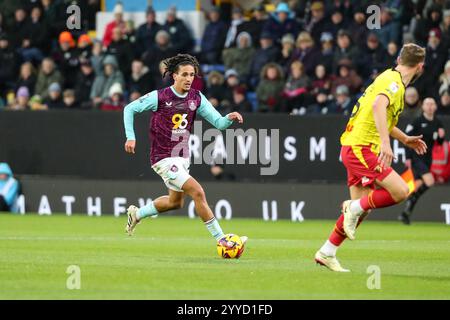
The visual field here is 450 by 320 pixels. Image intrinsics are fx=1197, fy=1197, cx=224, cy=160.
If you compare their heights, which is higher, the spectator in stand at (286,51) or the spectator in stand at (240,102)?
the spectator in stand at (286,51)

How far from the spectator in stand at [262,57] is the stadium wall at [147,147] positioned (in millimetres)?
2312

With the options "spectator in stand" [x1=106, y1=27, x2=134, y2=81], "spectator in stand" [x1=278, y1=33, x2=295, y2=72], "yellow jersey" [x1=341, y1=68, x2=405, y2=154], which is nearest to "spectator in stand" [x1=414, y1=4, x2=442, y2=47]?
"spectator in stand" [x1=278, y1=33, x2=295, y2=72]

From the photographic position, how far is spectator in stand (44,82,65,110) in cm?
2461

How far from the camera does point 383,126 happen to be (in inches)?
456

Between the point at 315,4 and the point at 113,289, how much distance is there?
1482 cm

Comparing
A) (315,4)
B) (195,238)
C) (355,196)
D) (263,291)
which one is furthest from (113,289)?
(315,4)

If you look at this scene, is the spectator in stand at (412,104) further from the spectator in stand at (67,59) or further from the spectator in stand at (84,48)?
the spectator in stand at (67,59)

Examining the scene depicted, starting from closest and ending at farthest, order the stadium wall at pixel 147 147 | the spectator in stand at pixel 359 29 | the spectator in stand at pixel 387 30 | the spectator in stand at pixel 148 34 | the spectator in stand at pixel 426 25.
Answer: the stadium wall at pixel 147 147
the spectator in stand at pixel 426 25
the spectator in stand at pixel 359 29
the spectator in stand at pixel 387 30
the spectator in stand at pixel 148 34

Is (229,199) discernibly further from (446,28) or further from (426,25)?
(446,28)

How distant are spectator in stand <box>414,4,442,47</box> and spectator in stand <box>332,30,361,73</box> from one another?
1.21 meters

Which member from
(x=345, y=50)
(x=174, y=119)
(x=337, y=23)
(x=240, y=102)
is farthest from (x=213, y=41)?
(x=174, y=119)

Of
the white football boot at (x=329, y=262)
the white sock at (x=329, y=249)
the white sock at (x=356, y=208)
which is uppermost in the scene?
the white sock at (x=356, y=208)

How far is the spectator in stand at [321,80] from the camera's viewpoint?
74.9 ft

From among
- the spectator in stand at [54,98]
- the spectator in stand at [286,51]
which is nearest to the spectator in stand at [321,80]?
the spectator in stand at [286,51]
